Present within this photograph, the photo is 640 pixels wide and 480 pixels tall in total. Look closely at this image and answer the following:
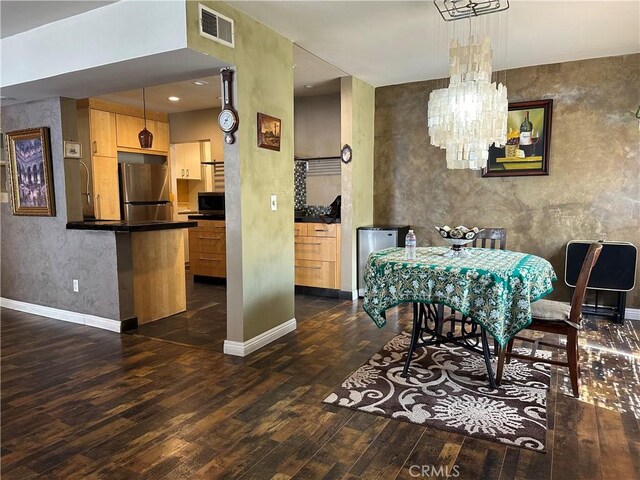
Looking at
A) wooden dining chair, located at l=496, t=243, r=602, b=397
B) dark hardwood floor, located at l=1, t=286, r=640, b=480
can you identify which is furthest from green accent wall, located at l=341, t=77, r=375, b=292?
wooden dining chair, located at l=496, t=243, r=602, b=397

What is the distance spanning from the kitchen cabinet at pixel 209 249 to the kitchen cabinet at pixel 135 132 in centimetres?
165

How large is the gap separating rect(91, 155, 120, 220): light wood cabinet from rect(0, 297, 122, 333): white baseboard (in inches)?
62.8

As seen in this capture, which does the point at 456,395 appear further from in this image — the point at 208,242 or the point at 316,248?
the point at 208,242

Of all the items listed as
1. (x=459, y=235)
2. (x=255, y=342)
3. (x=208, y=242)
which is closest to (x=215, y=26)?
(x=459, y=235)

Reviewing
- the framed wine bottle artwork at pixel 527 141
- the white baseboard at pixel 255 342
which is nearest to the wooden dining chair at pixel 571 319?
the white baseboard at pixel 255 342

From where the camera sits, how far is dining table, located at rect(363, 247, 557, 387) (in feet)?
7.82

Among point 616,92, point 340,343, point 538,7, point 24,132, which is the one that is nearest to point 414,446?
point 340,343

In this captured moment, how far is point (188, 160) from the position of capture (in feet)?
24.6

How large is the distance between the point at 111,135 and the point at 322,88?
3.06 metres

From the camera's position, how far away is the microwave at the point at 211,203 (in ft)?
19.8

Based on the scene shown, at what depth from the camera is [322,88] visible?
5.20m

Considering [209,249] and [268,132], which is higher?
[268,132]

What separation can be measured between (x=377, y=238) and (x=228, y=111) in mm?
2438

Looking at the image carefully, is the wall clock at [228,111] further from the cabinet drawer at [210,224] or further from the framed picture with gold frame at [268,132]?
the cabinet drawer at [210,224]
